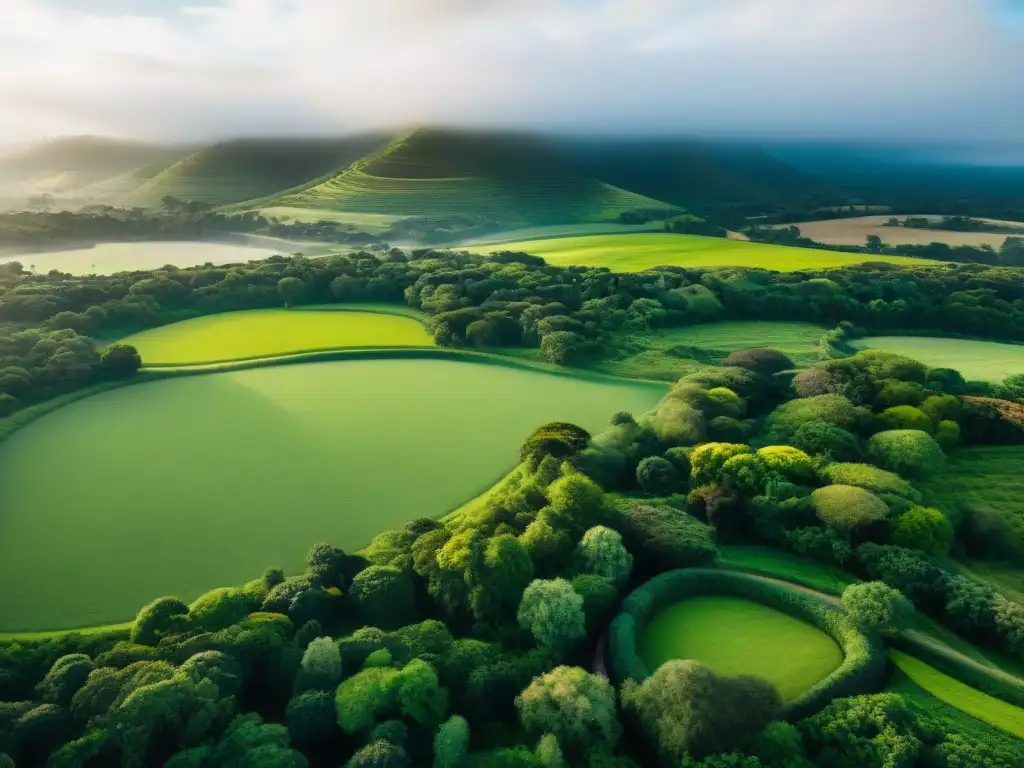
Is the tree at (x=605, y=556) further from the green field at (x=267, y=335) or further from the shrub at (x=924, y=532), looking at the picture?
the green field at (x=267, y=335)

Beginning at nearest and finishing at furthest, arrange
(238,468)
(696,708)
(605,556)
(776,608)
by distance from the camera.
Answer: (696,708)
(776,608)
(605,556)
(238,468)

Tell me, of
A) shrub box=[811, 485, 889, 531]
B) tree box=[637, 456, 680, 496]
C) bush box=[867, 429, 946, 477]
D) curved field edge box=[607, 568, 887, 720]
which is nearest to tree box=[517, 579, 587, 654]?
curved field edge box=[607, 568, 887, 720]

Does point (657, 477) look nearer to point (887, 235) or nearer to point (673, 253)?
point (673, 253)

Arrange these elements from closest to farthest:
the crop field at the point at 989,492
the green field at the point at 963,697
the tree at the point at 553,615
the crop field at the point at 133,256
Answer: the green field at the point at 963,697, the tree at the point at 553,615, the crop field at the point at 989,492, the crop field at the point at 133,256

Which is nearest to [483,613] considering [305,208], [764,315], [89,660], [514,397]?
[89,660]

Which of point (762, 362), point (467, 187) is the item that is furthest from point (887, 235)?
point (762, 362)

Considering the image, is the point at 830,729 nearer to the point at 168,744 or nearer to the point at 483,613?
the point at 483,613

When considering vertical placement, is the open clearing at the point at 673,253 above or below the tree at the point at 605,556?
above

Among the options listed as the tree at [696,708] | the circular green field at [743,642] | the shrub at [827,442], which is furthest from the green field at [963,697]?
the shrub at [827,442]

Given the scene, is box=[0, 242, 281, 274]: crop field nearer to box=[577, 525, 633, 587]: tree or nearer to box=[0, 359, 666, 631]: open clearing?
box=[0, 359, 666, 631]: open clearing
